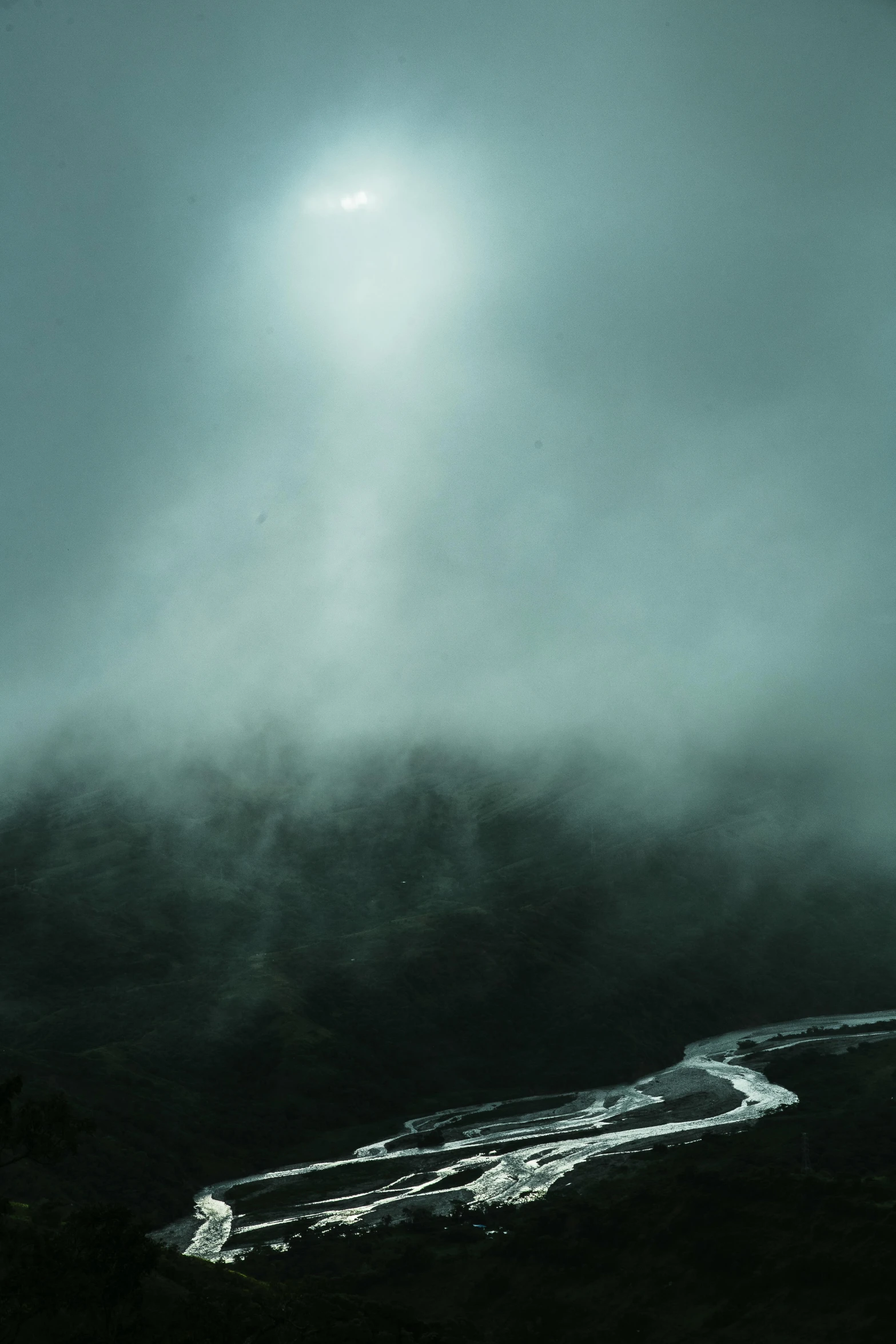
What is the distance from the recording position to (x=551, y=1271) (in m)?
102

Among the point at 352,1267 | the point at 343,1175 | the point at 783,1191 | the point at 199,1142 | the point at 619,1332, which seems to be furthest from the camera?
the point at 199,1142

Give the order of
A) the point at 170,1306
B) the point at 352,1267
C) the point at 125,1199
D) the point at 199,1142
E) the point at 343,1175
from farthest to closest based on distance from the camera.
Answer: the point at 199,1142, the point at 343,1175, the point at 125,1199, the point at 352,1267, the point at 170,1306

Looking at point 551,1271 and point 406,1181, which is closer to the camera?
point 551,1271

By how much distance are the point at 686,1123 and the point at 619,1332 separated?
11340 centimetres

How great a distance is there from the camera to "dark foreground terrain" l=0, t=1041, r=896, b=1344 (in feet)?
137

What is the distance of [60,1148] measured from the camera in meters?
38.4

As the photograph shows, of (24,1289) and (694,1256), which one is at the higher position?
(24,1289)

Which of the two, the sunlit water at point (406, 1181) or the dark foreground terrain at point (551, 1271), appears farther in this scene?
the sunlit water at point (406, 1181)

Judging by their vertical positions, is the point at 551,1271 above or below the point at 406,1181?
above

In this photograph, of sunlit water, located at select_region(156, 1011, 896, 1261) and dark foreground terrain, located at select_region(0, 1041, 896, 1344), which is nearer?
dark foreground terrain, located at select_region(0, 1041, 896, 1344)

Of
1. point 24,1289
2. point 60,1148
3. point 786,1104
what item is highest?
point 60,1148

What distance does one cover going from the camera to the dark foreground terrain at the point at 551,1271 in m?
41.9

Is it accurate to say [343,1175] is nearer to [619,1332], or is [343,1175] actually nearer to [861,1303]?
[619,1332]

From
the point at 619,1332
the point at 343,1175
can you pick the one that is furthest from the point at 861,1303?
the point at 343,1175
